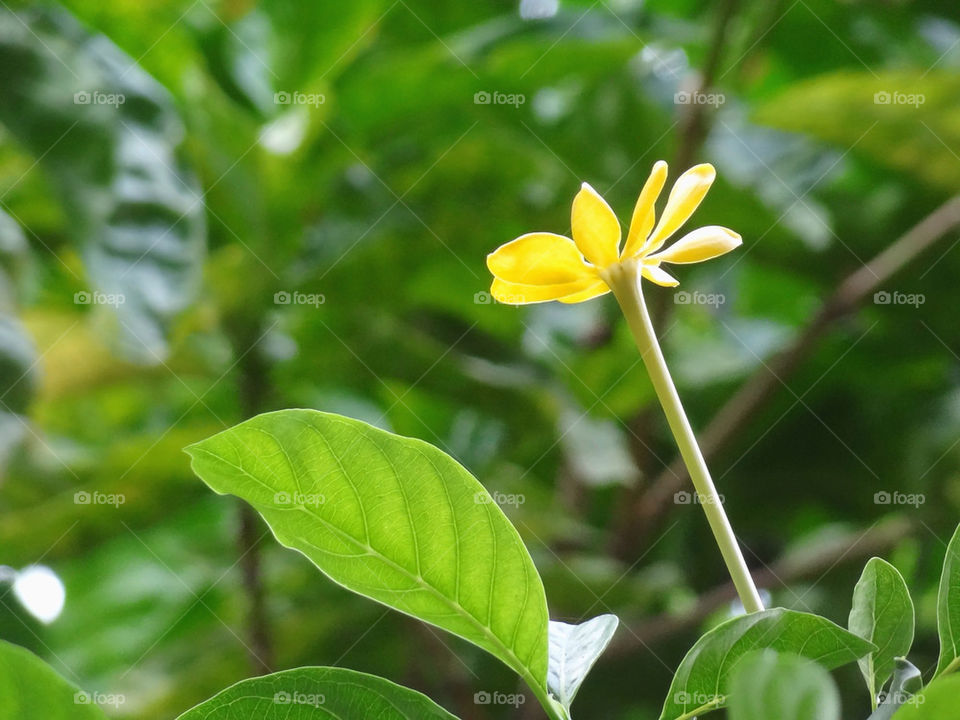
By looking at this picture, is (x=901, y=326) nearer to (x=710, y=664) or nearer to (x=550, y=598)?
(x=550, y=598)

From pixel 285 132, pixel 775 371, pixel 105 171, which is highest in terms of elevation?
pixel 285 132

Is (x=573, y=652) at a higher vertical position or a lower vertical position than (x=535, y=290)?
lower

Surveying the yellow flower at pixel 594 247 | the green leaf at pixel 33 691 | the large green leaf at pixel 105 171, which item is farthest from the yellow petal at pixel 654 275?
the large green leaf at pixel 105 171

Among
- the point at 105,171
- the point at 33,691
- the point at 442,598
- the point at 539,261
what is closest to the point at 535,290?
Answer: the point at 539,261

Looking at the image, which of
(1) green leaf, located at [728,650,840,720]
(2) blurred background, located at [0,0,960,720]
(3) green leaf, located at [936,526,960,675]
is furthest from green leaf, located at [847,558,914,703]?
(2) blurred background, located at [0,0,960,720]

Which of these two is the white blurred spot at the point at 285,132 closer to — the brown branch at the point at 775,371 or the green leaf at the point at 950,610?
the brown branch at the point at 775,371

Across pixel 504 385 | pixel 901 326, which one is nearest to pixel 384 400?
pixel 504 385

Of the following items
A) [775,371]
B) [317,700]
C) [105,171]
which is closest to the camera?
[317,700]

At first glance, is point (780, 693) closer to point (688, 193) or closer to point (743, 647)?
point (743, 647)
